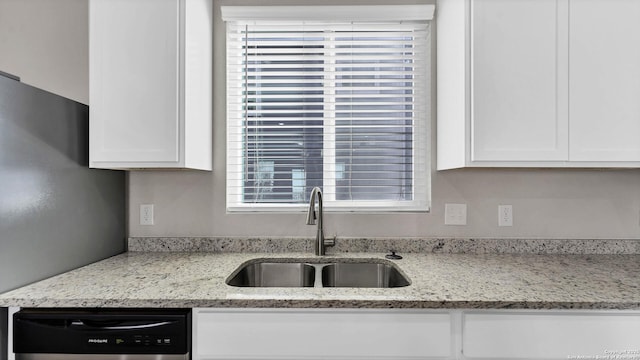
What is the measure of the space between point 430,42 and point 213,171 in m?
1.41

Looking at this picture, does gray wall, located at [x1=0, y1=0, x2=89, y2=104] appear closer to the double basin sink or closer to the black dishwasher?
the black dishwasher

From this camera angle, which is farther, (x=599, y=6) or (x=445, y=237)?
(x=445, y=237)

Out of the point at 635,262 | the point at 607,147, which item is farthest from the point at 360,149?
the point at 635,262

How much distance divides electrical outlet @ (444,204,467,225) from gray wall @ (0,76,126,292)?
1.80 m

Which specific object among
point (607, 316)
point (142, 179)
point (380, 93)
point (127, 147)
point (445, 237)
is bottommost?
point (607, 316)

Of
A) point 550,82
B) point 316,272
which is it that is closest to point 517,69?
point 550,82

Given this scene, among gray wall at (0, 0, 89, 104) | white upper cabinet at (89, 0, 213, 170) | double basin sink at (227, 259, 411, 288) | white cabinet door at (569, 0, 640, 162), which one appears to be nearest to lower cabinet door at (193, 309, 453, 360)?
double basin sink at (227, 259, 411, 288)

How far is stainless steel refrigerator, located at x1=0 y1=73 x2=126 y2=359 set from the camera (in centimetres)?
Answer: 118

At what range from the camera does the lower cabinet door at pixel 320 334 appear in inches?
45.5

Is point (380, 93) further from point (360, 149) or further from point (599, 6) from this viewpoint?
point (599, 6)

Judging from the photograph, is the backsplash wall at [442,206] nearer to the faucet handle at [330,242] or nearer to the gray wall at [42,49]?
the faucet handle at [330,242]

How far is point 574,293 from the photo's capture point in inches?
46.3

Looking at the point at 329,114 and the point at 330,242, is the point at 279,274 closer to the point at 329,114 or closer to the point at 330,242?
the point at 330,242

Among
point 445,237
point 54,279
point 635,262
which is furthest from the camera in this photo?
point 445,237
